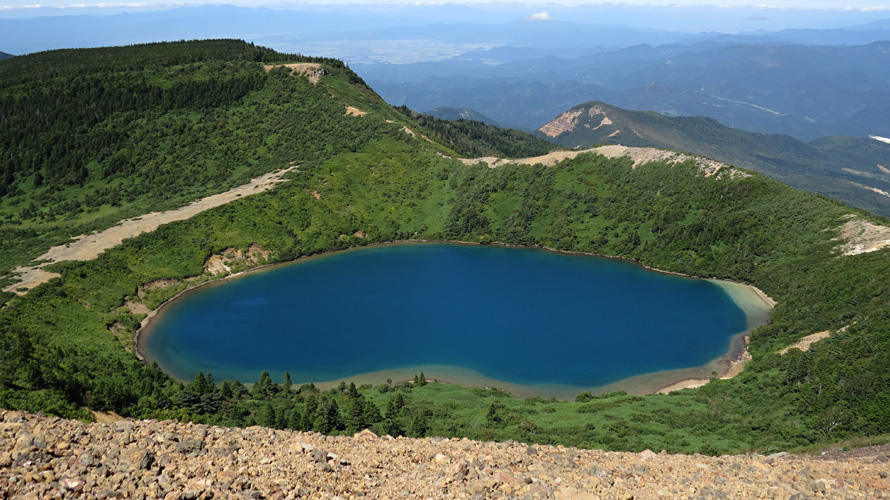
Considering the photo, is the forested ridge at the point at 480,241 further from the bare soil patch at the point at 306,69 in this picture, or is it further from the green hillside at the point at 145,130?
the bare soil patch at the point at 306,69

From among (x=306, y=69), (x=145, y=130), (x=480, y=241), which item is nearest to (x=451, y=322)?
(x=480, y=241)

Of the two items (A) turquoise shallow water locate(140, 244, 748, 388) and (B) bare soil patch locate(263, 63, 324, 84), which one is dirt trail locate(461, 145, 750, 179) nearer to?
(A) turquoise shallow water locate(140, 244, 748, 388)

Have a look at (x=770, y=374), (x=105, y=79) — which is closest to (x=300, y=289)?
(x=770, y=374)

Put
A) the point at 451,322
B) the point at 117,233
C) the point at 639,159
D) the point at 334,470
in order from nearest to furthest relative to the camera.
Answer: the point at 334,470
the point at 451,322
the point at 117,233
the point at 639,159

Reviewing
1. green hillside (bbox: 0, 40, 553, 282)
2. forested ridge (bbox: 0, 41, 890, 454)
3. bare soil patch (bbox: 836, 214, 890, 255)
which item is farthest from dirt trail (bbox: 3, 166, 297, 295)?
bare soil patch (bbox: 836, 214, 890, 255)

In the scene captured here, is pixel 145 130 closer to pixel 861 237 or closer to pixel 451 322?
pixel 451 322
